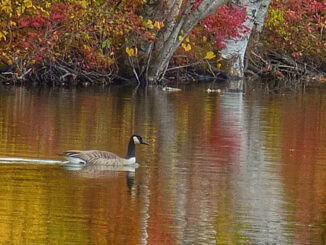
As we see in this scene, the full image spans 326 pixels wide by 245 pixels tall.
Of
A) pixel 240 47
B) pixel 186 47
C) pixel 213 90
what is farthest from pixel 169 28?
pixel 240 47

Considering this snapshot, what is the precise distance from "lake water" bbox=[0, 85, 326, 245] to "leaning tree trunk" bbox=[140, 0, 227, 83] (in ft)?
20.2

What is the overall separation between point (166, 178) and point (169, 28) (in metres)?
18.7

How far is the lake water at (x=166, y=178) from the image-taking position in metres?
14.0

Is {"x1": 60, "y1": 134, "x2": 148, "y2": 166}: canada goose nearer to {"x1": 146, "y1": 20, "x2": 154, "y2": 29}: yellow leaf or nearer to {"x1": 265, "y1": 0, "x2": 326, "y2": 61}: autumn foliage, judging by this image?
{"x1": 146, "y1": 20, "x2": 154, "y2": 29}: yellow leaf

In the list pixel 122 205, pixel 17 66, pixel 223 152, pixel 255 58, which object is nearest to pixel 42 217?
pixel 122 205

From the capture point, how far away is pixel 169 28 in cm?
3597

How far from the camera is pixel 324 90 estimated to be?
38062mm

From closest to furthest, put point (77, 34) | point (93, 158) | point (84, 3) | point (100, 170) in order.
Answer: point (100, 170), point (93, 158), point (84, 3), point (77, 34)

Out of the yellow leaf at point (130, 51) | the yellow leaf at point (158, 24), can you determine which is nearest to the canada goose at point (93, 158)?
the yellow leaf at point (158, 24)

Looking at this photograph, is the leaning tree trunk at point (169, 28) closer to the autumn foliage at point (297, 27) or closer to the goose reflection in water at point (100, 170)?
the autumn foliage at point (297, 27)

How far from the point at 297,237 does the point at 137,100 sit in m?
17.3

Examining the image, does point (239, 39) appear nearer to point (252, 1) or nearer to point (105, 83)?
point (252, 1)

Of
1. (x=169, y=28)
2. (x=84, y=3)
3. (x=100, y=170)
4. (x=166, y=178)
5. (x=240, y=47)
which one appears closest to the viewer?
(x=166, y=178)

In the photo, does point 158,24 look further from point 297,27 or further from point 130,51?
point 297,27
